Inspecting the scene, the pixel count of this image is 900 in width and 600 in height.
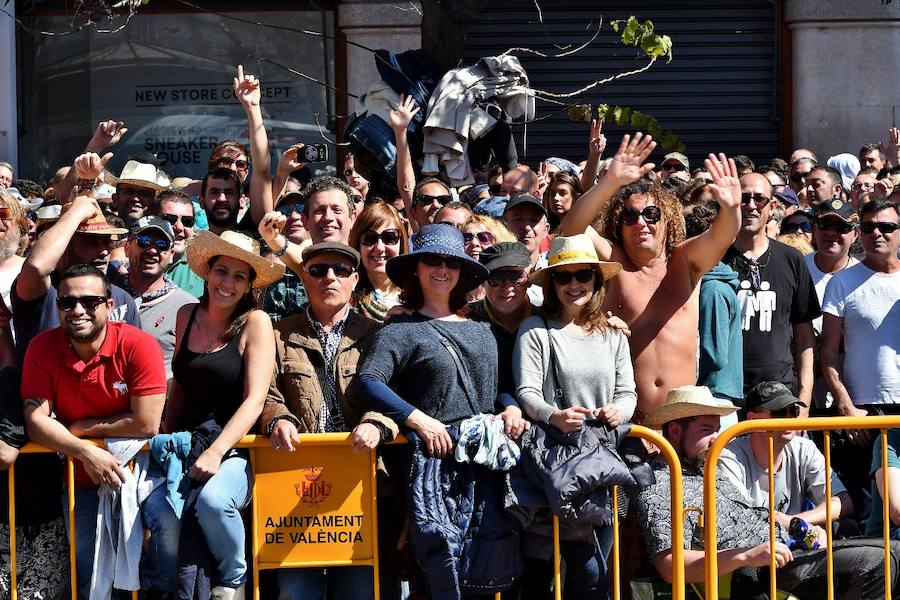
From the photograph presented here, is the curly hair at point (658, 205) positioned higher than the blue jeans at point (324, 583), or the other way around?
the curly hair at point (658, 205)

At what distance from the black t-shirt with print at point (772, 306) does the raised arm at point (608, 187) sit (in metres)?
1.17

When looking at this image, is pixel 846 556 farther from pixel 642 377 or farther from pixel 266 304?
pixel 266 304

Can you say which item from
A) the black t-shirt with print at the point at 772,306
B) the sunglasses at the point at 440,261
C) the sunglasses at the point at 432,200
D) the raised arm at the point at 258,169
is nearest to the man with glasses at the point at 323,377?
the sunglasses at the point at 440,261

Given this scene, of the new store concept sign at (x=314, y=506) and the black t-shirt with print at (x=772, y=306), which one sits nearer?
the new store concept sign at (x=314, y=506)

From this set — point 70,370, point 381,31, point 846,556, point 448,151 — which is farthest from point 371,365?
point 381,31

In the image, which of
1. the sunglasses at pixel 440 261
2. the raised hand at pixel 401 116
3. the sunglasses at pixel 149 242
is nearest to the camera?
the sunglasses at pixel 440 261

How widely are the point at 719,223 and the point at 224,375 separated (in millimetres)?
2402

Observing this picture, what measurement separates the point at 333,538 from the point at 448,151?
433 centimetres

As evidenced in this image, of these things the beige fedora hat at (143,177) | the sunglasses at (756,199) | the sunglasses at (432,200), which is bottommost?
the sunglasses at (756,199)

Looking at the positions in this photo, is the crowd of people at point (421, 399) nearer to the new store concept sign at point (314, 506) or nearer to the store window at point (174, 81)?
→ the new store concept sign at point (314, 506)

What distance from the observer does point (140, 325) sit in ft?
22.1

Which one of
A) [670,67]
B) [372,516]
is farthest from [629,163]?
[670,67]

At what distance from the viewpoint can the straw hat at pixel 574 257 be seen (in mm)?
6124

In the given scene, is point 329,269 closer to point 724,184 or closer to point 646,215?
point 646,215
